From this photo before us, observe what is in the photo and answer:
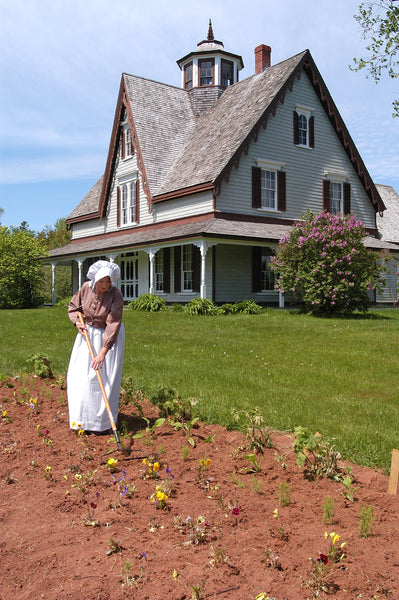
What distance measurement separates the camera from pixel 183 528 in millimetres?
3072

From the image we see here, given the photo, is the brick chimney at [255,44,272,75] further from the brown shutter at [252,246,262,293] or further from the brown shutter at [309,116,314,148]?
the brown shutter at [252,246,262,293]

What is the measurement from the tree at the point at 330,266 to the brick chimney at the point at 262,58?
10177 millimetres

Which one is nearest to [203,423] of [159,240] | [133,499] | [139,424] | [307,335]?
[139,424]

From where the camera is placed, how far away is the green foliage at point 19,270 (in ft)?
80.7

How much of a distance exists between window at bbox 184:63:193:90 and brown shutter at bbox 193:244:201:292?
39.7 feet

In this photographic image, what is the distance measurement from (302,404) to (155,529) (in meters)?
2.99

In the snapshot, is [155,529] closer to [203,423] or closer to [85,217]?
[203,423]

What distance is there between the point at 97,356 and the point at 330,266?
12367 millimetres

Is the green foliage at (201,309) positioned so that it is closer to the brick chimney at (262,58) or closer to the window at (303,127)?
the window at (303,127)

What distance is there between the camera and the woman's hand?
4.60m

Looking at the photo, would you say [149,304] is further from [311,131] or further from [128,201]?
[311,131]

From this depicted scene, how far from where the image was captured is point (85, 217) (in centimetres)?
2891

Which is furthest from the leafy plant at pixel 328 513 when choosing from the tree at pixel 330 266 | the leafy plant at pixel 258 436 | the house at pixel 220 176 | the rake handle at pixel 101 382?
the house at pixel 220 176

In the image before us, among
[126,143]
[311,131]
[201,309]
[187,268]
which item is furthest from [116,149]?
[201,309]
